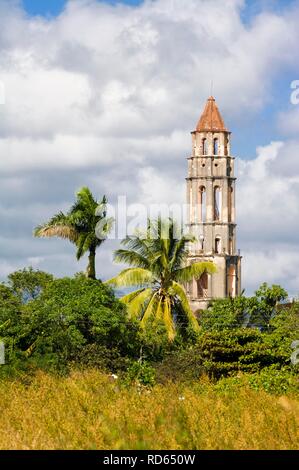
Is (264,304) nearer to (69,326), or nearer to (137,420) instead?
(69,326)

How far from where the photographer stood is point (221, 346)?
116 feet

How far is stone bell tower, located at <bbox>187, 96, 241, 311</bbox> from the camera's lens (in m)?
106

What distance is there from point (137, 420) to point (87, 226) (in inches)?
1211

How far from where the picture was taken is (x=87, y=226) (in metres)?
44.3

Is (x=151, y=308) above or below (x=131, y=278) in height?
below

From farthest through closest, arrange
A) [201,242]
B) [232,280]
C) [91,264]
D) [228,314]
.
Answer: [201,242] < [232,280] < [228,314] < [91,264]

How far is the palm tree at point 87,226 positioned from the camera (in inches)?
1729

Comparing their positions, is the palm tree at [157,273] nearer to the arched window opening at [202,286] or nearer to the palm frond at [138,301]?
the palm frond at [138,301]

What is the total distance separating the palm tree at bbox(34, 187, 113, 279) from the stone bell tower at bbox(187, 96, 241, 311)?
199 ft

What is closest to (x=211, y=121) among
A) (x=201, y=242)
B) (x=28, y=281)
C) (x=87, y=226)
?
(x=201, y=242)

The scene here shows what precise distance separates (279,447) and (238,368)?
72.3 ft

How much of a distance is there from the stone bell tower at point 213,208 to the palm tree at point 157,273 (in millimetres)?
60401

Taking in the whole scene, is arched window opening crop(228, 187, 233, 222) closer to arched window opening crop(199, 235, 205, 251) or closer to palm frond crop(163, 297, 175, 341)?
arched window opening crop(199, 235, 205, 251)

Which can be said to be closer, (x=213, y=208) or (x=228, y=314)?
(x=228, y=314)
